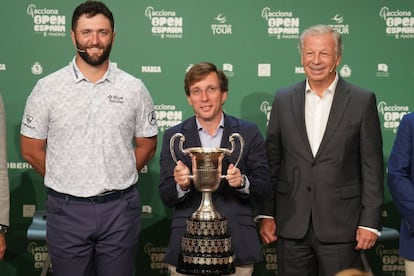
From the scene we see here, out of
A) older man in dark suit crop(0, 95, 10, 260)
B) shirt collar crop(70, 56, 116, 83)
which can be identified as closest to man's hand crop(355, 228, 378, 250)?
shirt collar crop(70, 56, 116, 83)

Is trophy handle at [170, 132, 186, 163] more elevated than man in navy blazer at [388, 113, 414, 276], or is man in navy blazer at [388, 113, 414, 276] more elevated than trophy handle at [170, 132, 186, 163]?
trophy handle at [170, 132, 186, 163]

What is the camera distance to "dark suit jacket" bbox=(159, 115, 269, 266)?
3686 mm

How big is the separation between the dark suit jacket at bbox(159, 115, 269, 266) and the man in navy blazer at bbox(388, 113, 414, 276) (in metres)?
0.69

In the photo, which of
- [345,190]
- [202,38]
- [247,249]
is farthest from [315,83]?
[202,38]

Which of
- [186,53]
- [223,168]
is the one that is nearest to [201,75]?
[223,168]

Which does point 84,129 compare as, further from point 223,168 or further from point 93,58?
point 223,168

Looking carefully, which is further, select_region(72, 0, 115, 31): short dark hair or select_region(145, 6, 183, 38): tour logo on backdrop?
select_region(145, 6, 183, 38): tour logo on backdrop

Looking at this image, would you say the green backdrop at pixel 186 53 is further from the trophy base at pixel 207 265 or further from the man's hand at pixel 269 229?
the trophy base at pixel 207 265

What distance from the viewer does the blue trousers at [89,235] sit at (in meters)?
3.58

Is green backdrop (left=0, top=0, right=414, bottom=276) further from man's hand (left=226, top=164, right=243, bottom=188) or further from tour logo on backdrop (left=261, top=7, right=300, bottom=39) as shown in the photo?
man's hand (left=226, top=164, right=243, bottom=188)

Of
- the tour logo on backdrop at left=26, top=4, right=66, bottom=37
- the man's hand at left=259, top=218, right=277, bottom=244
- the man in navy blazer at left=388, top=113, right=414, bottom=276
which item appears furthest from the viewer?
the tour logo on backdrop at left=26, top=4, right=66, bottom=37

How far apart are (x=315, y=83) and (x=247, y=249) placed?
0.96 m

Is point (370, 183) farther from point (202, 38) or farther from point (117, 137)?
point (202, 38)

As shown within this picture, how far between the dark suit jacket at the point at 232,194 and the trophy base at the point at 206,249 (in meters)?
0.23
